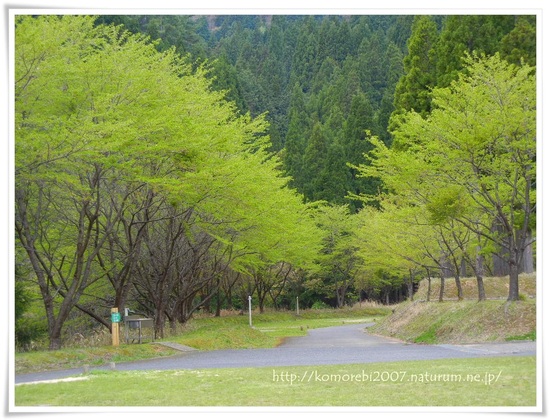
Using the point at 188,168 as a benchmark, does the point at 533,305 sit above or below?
below

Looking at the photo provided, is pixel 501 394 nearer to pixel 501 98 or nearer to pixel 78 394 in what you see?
pixel 78 394

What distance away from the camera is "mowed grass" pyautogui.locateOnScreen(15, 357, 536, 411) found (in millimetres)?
10992

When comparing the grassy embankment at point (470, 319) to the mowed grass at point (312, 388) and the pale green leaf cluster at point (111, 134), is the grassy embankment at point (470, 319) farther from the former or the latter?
the pale green leaf cluster at point (111, 134)

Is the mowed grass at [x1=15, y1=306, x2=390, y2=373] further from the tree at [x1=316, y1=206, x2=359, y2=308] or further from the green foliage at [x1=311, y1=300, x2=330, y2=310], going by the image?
the green foliage at [x1=311, y1=300, x2=330, y2=310]

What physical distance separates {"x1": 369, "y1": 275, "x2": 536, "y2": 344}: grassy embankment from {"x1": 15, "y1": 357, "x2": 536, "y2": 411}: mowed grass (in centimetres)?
626

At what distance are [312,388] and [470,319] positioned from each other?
1102 cm

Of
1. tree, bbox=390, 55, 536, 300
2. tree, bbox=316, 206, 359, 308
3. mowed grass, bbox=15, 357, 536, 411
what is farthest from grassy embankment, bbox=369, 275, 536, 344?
tree, bbox=316, 206, 359, 308

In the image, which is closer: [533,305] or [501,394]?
[501,394]

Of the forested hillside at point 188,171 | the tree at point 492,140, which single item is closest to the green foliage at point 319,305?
the forested hillside at point 188,171

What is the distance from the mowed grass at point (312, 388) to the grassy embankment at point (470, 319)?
6257mm

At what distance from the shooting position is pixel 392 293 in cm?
6606
